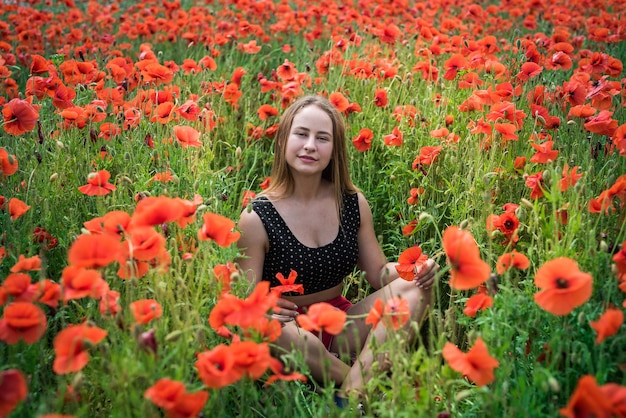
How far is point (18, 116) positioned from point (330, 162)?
1.32 m

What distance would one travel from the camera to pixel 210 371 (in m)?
1.50

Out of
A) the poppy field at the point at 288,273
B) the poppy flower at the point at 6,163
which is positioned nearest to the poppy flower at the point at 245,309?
the poppy field at the point at 288,273

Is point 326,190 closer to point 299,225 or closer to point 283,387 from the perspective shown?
point 299,225

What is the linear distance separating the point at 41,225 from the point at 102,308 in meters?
0.95

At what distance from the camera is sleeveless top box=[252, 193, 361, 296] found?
2656mm

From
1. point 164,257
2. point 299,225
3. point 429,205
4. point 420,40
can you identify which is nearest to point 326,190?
point 299,225

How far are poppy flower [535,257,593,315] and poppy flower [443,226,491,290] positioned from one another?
0.48ft

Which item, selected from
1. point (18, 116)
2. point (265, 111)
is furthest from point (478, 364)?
point (265, 111)

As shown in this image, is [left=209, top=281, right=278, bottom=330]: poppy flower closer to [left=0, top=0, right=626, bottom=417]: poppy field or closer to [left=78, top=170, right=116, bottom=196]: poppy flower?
[left=0, top=0, right=626, bottom=417]: poppy field

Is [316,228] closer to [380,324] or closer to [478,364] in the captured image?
[380,324]

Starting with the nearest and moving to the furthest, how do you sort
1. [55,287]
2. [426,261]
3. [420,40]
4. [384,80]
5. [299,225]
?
[55,287]
[426,261]
[299,225]
[384,80]
[420,40]

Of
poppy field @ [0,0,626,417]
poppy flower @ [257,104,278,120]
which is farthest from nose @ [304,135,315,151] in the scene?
poppy flower @ [257,104,278,120]

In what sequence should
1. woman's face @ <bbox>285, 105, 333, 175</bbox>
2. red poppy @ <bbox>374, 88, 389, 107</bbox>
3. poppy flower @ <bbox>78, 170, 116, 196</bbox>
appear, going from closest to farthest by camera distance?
poppy flower @ <bbox>78, 170, 116, 196</bbox>, woman's face @ <bbox>285, 105, 333, 175</bbox>, red poppy @ <bbox>374, 88, 389, 107</bbox>

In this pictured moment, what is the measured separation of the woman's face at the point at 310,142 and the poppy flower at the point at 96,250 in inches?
46.0
